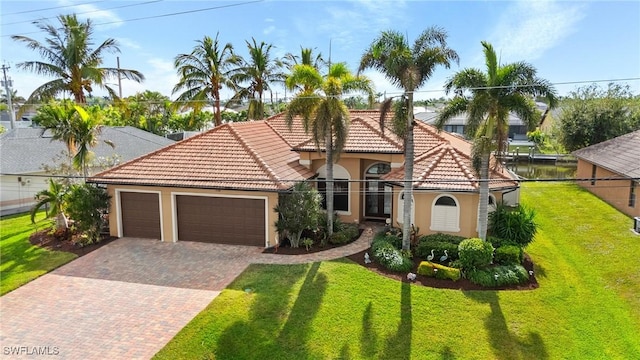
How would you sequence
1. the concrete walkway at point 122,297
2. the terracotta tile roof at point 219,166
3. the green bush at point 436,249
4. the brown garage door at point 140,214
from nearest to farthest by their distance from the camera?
the concrete walkway at point 122,297, the green bush at point 436,249, the terracotta tile roof at point 219,166, the brown garage door at point 140,214

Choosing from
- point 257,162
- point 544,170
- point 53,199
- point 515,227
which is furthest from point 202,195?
point 544,170

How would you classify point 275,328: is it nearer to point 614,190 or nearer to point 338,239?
point 338,239

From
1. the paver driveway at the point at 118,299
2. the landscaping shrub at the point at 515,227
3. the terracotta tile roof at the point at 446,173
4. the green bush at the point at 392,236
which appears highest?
the terracotta tile roof at the point at 446,173

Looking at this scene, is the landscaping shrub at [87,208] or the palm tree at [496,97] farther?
the landscaping shrub at [87,208]

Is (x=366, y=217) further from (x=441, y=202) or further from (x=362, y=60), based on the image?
(x=362, y=60)

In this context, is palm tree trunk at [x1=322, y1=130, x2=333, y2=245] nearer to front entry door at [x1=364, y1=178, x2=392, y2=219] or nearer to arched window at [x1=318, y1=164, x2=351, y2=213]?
arched window at [x1=318, y1=164, x2=351, y2=213]

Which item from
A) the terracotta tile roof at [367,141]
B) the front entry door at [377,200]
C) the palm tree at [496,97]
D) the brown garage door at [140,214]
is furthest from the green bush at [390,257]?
the brown garage door at [140,214]

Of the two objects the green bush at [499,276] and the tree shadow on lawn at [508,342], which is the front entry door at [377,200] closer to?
the green bush at [499,276]
